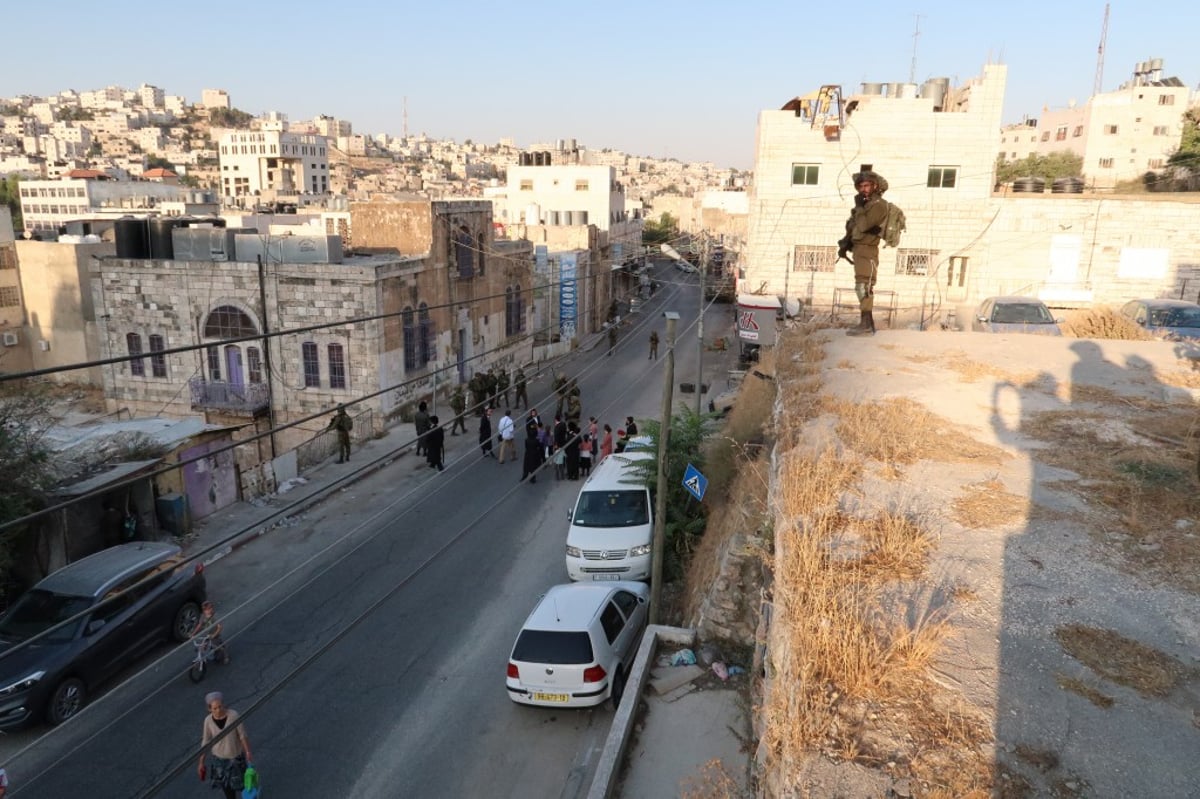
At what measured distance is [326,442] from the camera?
70.5 feet

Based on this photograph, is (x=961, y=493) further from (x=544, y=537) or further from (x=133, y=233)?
(x=133, y=233)

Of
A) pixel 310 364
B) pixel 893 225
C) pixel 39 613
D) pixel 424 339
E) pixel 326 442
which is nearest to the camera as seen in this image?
pixel 39 613

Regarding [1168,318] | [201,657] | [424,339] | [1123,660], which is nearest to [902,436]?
[1123,660]

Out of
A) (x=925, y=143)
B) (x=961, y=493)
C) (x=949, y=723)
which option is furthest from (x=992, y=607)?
(x=925, y=143)

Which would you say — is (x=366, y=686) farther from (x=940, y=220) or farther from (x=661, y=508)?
(x=940, y=220)

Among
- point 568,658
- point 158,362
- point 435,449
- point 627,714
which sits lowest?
point 435,449

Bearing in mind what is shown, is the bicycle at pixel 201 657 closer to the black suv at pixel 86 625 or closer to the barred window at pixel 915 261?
the black suv at pixel 86 625

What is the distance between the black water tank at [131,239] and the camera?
25.8 m

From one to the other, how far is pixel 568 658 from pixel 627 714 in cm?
199

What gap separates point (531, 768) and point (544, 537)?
7034 millimetres

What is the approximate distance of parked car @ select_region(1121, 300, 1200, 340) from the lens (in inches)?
612

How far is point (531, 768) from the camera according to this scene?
891 cm

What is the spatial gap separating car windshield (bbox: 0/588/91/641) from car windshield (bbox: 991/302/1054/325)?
696 inches

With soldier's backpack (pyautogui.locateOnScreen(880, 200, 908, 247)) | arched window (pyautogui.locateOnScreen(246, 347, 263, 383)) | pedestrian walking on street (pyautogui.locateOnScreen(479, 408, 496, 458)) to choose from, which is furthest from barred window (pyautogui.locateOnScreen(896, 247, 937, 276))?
arched window (pyautogui.locateOnScreen(246, 347, 263, 383))
